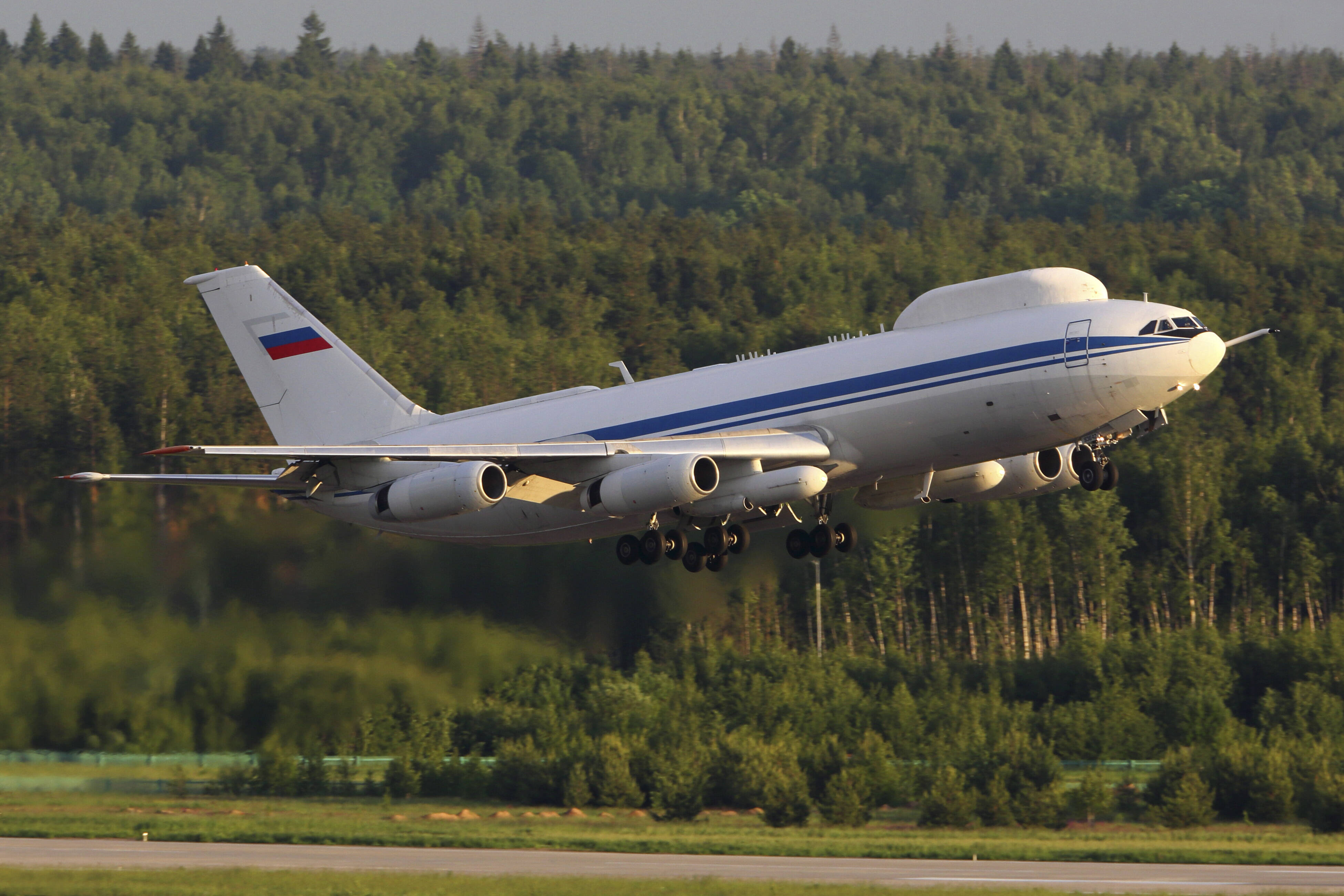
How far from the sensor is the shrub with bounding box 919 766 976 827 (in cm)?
5825

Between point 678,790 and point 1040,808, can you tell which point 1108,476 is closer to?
point 1040,808

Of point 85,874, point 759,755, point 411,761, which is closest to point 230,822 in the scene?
point 411,761

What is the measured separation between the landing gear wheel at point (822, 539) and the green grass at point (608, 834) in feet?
40.1

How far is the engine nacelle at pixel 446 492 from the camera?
36656 millimetres

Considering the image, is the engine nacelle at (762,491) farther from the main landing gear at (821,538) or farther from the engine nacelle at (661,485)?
the main landing gear at (821,538)

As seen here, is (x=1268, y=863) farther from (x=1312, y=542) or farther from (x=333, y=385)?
(x=1312, y=542)

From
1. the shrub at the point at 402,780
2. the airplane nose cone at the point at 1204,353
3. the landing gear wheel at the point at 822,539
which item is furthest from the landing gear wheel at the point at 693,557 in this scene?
the shrub at the point at 402,780

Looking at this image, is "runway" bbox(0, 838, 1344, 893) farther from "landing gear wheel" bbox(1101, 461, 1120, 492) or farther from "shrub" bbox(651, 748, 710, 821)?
"shrub" bbox(651, 748, 710, 821)

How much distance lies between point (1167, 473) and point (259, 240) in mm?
85446

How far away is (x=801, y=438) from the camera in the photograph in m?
36.5

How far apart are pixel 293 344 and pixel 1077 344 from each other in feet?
67.6

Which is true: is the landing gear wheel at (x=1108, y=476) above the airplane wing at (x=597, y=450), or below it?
below

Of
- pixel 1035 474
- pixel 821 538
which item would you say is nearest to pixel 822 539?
pixel 821 538

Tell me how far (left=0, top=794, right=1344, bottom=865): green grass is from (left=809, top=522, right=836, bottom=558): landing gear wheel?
12220mm
